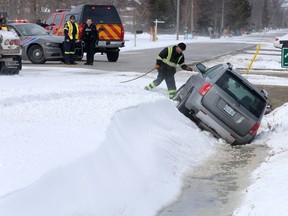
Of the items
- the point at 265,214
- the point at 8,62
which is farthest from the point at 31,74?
the point at 265,214

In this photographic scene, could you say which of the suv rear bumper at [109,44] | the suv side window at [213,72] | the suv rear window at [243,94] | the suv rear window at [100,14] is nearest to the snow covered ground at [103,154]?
the suv rear window at [243,94]

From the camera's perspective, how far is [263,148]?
10625 mm

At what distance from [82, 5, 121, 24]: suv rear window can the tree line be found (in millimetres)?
13821

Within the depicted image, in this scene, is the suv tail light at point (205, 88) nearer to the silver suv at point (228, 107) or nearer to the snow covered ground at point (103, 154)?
the silver suv at point (228, 107)

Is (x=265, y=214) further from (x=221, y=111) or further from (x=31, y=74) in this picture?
(x=31, y=74)

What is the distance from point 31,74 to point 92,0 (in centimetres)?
3354

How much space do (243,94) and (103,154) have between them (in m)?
4.82

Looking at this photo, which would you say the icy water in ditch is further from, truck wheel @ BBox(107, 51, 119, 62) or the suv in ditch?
truck wheel @ BBox(107, 51, 119, 62)

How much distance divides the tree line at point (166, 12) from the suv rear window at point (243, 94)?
25912 mm

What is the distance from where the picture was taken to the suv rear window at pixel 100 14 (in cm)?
2189

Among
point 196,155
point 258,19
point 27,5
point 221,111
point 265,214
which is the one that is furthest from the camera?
point 258,19

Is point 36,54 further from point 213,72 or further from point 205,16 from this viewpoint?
point 205,16

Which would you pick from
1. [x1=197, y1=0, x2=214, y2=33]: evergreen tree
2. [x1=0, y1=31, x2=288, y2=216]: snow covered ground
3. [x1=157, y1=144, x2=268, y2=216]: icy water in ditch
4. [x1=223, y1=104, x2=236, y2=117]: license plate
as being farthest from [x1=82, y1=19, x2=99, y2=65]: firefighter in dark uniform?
[x1=197, y1=0, x2=214, y2=33]: evergreen tree

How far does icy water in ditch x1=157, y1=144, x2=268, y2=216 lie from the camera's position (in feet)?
22.4
